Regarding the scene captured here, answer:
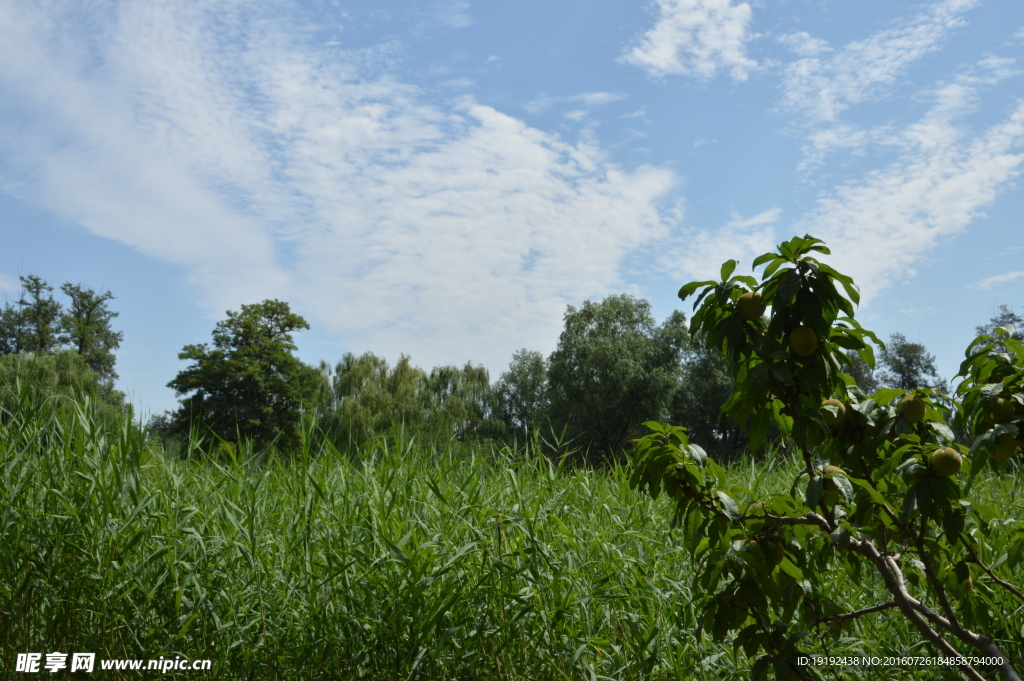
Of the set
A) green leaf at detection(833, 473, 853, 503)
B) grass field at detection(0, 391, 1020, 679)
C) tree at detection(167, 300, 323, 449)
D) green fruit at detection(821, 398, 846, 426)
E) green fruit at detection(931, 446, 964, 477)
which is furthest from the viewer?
tree at detection(167, 300, 323, 449)

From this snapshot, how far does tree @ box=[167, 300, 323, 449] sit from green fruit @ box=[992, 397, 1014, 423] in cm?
2857

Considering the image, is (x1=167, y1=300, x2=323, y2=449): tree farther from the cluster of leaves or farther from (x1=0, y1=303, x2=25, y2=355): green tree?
the cluster of leaves


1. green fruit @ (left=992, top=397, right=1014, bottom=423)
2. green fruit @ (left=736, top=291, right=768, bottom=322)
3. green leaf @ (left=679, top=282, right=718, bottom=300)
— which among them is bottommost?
green fruit @ (left=992, top=397, right=1014, bottom=423)

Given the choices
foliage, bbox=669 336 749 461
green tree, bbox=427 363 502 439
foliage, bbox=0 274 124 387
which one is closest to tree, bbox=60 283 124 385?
foliage, bbox=0 274 124 387

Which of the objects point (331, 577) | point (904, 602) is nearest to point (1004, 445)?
point (904, 602)

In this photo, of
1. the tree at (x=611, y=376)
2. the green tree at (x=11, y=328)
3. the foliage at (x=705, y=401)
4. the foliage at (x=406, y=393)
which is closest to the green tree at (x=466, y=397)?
the foliage at (x=406, y=393)

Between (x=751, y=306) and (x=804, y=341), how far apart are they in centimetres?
18

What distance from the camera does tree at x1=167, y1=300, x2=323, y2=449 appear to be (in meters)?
28.9

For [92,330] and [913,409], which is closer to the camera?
[913,409]

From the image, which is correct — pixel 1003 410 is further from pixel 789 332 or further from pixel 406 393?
pixel 406 393

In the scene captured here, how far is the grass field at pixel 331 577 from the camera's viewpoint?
2.99 meters

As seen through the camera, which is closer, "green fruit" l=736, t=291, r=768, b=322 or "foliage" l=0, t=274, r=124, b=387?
"green fruit" l=736, t=291, r=768, b=322

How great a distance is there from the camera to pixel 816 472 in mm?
1931

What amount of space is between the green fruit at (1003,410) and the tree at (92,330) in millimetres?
35431
